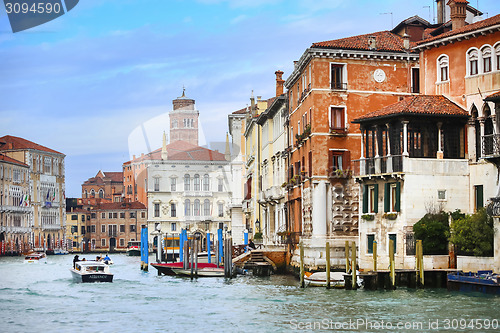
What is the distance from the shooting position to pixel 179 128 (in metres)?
125

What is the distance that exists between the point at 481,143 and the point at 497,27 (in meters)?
4.33

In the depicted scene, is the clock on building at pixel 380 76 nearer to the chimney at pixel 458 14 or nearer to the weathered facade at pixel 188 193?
the chimney at pixel 458 14

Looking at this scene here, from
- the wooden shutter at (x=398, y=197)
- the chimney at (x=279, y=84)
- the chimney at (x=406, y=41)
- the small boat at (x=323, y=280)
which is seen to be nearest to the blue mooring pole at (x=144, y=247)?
the chimney at (x=279, y=84)

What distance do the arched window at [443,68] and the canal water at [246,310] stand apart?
9.78 m

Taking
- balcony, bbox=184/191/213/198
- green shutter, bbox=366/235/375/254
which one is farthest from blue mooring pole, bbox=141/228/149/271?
balcony, bbox=184/191/213/198

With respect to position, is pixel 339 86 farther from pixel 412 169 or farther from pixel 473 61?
pixel 412 169

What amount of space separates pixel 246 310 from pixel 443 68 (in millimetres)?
14352

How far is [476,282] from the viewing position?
88.6 ft

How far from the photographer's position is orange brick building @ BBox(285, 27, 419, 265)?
3781 cm

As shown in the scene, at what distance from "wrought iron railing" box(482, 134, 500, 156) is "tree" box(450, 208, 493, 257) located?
6.85 feet

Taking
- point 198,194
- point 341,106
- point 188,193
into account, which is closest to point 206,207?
point 198,194

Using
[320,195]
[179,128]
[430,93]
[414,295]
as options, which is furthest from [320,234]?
[179,128]

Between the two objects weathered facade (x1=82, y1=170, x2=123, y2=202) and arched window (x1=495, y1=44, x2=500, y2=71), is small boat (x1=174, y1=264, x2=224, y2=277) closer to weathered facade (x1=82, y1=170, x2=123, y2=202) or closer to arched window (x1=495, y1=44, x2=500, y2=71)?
arched window (x1=495, y1=44, x2=500, y2=71)

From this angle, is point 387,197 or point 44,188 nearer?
point 387,197
